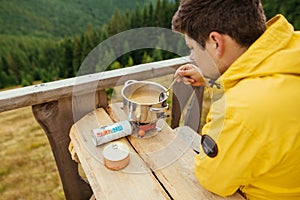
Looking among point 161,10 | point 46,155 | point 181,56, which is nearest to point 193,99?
point 181,56

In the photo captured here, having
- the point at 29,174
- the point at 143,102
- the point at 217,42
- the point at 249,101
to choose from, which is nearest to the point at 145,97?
the point at 143,102

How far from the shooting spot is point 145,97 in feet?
3.83

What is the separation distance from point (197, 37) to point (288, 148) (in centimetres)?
48

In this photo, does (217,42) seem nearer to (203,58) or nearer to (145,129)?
(203,58)

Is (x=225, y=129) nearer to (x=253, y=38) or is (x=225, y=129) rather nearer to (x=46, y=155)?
(x=253, y=38)

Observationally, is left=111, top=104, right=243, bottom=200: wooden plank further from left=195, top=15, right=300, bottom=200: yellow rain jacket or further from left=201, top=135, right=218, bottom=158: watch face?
left=201, top=135, right=218, bottom=158: watch face

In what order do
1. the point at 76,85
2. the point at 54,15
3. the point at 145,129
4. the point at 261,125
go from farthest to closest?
the point at 54,15, the point at 76,85, the point at 145,129, the point at 261,125

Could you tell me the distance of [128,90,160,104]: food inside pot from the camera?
114 cm

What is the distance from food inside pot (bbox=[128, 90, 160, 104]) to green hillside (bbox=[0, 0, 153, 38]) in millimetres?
39549

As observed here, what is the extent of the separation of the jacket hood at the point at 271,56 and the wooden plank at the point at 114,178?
459 millimetres

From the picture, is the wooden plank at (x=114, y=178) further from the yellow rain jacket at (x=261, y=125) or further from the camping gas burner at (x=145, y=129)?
the yellow rain jacket at (x=261, y=125)

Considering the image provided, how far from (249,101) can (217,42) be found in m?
0.27

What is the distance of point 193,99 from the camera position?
193 cm

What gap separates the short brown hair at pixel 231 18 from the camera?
89 centimetres
